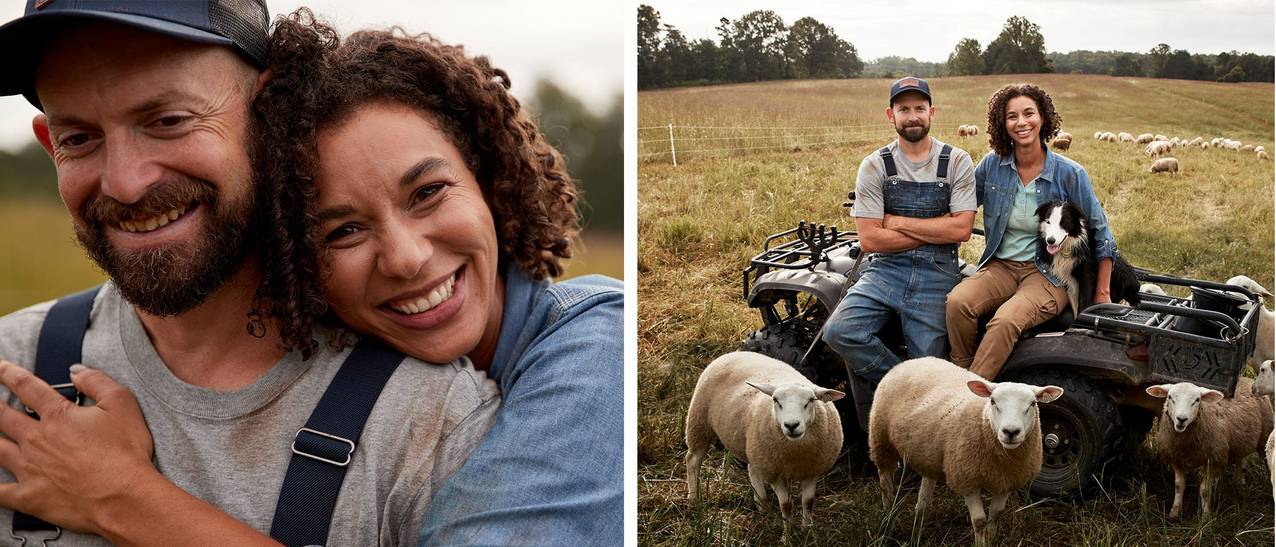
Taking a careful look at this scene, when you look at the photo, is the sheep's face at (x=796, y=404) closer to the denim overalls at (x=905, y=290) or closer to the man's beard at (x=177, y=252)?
the denim overalls at (x=905, y=290)

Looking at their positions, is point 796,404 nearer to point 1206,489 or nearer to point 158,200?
point 1206,489

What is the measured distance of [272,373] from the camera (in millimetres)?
1981

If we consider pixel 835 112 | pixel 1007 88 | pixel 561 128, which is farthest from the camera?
pixel 835 112

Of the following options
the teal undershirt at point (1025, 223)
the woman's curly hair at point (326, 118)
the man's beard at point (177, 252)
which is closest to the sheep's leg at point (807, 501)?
the teal undershirt at point (1025, 223)

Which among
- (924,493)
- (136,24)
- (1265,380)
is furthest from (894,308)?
(136,24)

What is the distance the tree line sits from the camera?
2.78m

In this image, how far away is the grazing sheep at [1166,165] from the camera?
2.87 meters

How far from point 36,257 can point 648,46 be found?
1.72 m

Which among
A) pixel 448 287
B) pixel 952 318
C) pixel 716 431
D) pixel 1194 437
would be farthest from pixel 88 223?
pixel 1194 437

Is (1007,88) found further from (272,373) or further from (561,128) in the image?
(272,373)

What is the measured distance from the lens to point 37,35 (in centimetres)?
182

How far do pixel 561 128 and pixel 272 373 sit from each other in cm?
99

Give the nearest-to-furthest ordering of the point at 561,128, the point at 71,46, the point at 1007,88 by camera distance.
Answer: the point at 71,46
the point at 561,128
the point at 1007,88

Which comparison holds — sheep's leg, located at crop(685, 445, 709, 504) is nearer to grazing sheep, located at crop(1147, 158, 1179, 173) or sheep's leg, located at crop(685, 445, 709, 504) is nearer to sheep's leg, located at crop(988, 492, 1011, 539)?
sheep's leg, located at crop(988, 492, 1011, 539)
